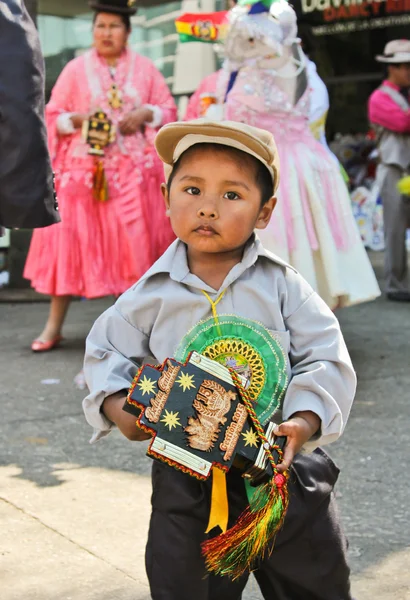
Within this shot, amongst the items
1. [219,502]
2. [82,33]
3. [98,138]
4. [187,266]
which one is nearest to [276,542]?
[219,502]

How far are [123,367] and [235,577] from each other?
0.53 m

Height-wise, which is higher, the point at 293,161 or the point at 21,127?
the point at 21,127

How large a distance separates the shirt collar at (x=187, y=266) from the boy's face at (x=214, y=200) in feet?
0.15

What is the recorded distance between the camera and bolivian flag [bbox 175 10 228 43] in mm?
6363

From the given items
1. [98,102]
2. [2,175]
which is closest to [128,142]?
[98,102]

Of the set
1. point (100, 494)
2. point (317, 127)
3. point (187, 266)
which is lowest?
point (100, 494)

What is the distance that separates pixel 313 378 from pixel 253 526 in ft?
1.11

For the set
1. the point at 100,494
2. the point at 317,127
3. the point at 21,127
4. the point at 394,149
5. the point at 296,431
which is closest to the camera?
the point at 296,431

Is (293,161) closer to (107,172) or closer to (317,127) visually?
(317,127)

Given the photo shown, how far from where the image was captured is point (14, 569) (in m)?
3.08

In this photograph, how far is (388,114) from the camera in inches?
313

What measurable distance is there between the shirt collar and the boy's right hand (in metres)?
0.31

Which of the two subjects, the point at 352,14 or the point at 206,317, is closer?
the point at 206,317

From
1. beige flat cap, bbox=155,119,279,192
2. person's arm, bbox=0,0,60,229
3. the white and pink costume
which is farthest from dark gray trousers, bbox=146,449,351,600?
the white and pink costume
